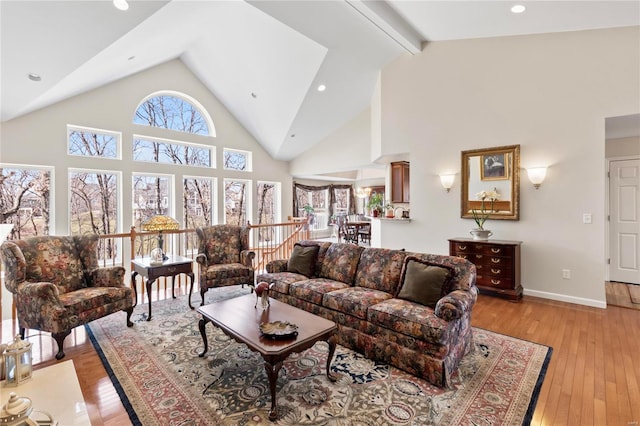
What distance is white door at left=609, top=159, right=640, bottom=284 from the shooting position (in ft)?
15.8

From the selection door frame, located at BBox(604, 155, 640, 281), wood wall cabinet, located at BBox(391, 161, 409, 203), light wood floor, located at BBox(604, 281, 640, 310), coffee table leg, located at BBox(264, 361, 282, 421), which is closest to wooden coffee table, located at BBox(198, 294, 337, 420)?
coffee table leg, located at BBox(264, 361, 282, 421)

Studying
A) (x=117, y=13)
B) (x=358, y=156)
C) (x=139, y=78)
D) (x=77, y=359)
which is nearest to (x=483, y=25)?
(x=358, y=156)

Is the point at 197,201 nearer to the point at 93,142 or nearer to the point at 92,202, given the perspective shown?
the point at 92,202

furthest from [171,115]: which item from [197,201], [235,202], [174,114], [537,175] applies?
[537,175]

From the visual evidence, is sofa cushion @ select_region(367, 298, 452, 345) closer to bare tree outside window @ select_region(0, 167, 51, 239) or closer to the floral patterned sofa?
the floral patterned sofa

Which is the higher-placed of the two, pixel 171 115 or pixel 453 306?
pixel 171 115

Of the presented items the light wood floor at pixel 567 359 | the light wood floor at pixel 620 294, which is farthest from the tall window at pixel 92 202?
the light wood floor at pixel 620 294

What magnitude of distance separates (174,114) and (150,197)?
208 cm

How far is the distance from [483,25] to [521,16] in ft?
1.68

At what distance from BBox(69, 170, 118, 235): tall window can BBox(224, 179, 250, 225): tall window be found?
2.60 metres

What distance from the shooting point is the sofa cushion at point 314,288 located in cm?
327

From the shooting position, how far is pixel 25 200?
5543mm

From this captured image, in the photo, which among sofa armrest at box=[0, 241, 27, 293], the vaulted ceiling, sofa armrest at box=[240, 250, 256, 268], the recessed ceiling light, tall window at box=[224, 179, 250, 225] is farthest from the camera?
tall window at box=[224, 179, 250, 225]

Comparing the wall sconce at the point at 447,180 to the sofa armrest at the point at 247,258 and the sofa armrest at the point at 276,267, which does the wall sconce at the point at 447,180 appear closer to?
the sofa armrest at the point at 276,267
